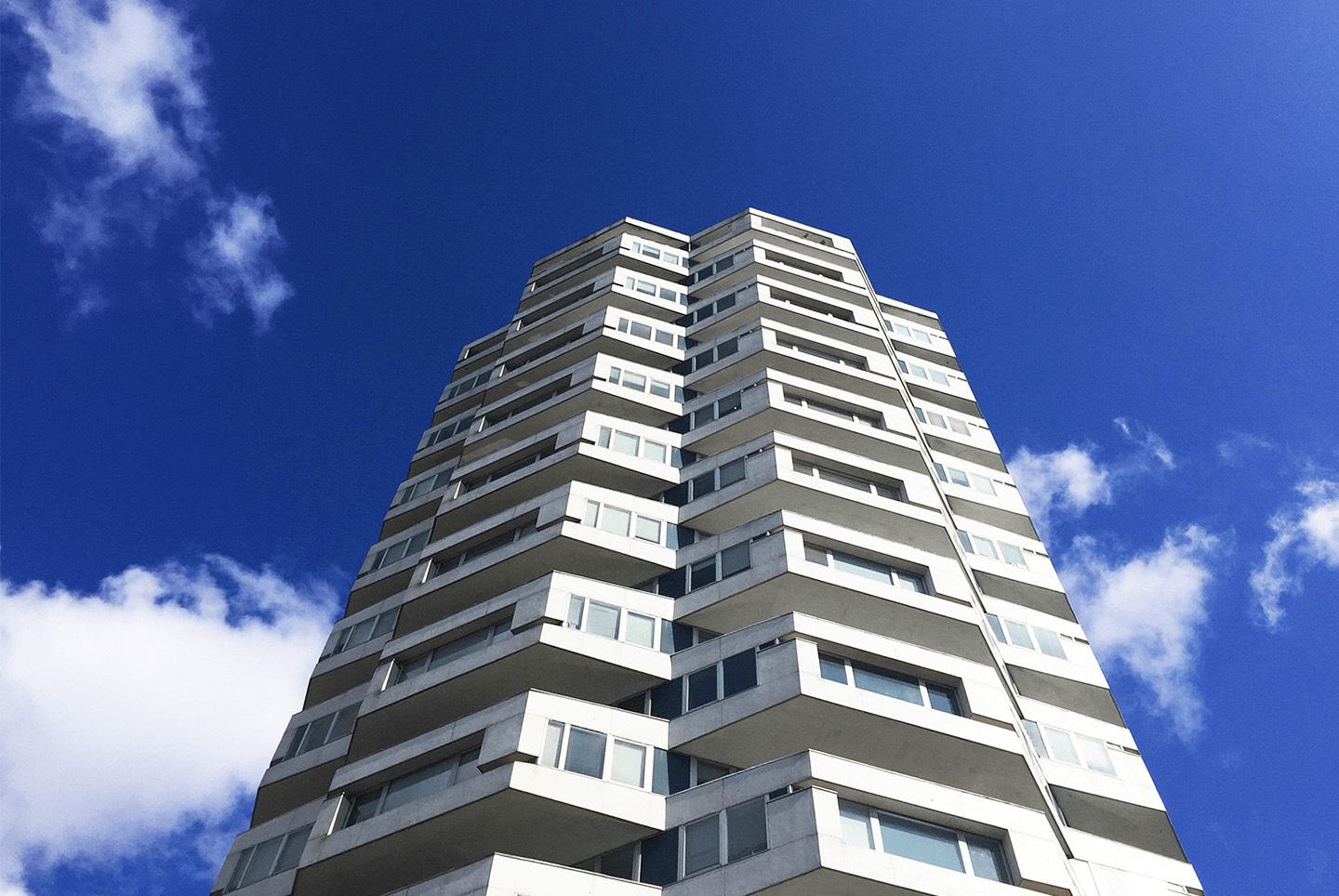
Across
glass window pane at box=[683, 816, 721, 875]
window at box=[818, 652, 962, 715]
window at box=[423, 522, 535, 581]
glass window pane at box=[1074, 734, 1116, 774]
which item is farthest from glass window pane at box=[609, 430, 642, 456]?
glass window pane at box=[1074, 734, 1116, 774]

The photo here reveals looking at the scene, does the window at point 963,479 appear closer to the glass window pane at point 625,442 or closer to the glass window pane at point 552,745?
the glass window pane at point 625,442

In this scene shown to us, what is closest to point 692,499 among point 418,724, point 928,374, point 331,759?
point 418,724

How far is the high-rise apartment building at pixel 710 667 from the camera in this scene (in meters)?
22.7

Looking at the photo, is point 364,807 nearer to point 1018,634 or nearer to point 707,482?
point 707,482

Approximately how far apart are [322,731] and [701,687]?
1373 cm

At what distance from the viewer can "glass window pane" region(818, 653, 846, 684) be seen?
86.7ft

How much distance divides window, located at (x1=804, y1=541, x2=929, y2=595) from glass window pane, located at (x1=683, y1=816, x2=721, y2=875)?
10421mm

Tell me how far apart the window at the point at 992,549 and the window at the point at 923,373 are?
12.2 m

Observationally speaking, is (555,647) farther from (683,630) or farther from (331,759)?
(331,759)

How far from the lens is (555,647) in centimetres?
2783

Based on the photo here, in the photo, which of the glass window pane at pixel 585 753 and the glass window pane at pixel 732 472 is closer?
the glass window pane at pixel 585 753

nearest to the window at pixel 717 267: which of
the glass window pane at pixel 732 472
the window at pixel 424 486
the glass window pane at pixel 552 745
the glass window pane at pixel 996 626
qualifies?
the window at pixel 424 486

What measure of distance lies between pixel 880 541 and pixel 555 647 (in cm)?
1081

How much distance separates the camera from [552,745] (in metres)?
24.6
